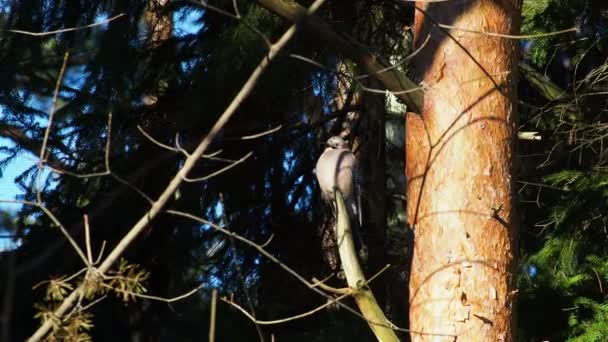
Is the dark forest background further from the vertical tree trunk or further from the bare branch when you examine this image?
the bare branch

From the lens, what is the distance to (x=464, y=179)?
12.7ft

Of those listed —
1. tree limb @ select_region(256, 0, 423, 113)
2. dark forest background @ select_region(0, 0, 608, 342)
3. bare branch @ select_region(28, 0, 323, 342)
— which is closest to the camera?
bare branch @ select_region(28, 0, 323, 342)

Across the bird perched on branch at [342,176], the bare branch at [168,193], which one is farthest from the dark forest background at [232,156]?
the bare branch at [168,193]

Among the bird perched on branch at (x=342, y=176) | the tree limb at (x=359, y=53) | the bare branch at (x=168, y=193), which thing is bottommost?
the bare branch at (x=168, y=193)

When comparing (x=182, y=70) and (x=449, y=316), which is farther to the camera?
(x=182, y=70)

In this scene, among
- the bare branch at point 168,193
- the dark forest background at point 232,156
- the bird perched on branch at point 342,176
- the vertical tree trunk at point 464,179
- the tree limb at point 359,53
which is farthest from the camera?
the bird perched on branch at point 342,176

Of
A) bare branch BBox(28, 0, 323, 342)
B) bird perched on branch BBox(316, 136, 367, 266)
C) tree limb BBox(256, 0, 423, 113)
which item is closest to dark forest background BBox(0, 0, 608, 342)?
bird perched on branch BBox(316, 136, 367, 266)

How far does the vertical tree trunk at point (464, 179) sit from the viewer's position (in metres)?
3.81

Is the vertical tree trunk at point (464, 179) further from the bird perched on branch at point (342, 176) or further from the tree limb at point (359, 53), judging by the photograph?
the bird perched on branch at point (342, 176)

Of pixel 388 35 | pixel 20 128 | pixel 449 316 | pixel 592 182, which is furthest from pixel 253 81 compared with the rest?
pixel 388 35

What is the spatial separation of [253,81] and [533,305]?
125 inches

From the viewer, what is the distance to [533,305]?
5.46 meters

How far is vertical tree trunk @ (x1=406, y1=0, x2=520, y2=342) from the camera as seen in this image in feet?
12.5

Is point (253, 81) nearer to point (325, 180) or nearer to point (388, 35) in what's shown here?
point (325, 180)
